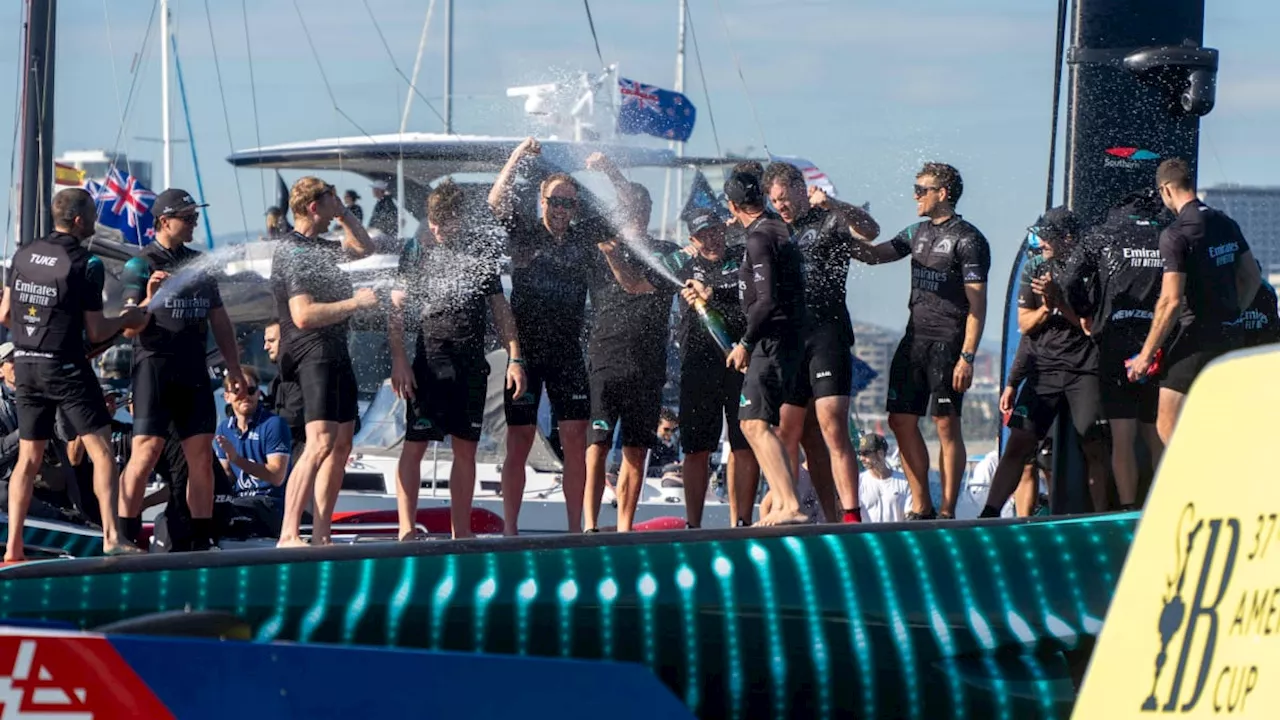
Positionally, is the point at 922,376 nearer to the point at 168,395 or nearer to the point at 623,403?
the point at 623,403

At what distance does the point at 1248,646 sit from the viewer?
1833mm

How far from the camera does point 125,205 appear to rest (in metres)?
17.7

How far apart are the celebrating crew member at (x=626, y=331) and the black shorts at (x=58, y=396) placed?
207 cm

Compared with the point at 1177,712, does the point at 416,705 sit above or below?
below

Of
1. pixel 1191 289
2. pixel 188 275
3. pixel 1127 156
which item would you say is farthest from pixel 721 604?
pixel 188 275

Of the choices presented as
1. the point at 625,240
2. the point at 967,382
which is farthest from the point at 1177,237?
the point at 625,240

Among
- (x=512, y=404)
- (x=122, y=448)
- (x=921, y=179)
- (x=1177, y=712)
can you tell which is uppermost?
(x=921, y=179)

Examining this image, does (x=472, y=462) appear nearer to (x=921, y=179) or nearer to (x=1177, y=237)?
(x=921, y=179)

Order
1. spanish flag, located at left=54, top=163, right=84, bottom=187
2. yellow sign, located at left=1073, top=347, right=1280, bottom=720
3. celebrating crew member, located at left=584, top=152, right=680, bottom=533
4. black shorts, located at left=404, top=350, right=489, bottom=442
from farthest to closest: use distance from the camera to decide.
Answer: spanish flag, located at left=54, top=163, right=84, bottom=187 < celebrating crew member, located at left=584, top=152, right=680, bottom=533 < black shorts, located at left=404, top=350, right=489, bottom=442 < yellow sign, located at left=1073, top=347, right=1280, bottom=720

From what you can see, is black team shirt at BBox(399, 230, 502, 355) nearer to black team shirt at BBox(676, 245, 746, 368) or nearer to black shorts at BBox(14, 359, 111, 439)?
black team shirt at BBox(676, 245, 746, 368)

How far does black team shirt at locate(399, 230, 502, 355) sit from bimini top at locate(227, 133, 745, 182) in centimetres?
93

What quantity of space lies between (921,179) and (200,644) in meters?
4.97

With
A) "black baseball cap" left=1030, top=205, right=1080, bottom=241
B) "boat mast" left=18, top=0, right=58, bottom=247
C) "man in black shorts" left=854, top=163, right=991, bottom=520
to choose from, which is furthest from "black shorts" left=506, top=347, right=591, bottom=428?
"boat mast" left=18, top=0, right=58, bottom=247

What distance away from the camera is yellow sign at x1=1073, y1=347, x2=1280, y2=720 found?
1828 millimetres
